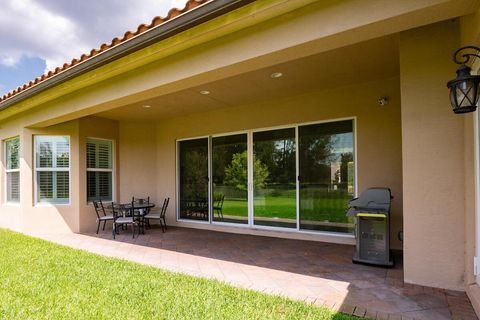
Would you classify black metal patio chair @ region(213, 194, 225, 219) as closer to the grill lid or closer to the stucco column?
the grill lid

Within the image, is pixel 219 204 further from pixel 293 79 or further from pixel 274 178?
pixel 293 79

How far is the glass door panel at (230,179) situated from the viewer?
25.4 ft

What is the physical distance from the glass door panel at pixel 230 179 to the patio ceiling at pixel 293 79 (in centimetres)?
106

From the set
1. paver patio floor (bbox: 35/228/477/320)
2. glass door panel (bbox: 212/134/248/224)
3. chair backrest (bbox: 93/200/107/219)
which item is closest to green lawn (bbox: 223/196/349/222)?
glass door panel (bbox: 212/134/248/224)

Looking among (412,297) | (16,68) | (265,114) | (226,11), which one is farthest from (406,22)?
(16,68)

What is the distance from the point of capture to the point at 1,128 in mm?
8570

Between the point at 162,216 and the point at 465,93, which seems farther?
the point at 162,216

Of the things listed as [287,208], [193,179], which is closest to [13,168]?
[193,179]

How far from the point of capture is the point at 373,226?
4559 mm

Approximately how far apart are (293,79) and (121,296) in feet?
14.5

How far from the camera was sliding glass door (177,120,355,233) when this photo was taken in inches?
249

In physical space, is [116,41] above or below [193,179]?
above

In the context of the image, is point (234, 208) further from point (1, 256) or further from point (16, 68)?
point (16, 68)

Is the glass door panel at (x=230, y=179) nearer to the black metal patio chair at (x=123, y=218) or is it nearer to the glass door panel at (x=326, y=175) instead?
the glass door panel at (x=326, y=175)
